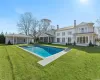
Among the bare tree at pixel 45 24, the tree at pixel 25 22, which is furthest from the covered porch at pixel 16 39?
the bare tree at pixel 45 24

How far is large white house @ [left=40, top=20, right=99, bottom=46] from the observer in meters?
29.8

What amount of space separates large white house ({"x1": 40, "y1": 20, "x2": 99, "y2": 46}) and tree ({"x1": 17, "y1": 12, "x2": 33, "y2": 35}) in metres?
9.61

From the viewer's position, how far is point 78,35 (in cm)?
3228

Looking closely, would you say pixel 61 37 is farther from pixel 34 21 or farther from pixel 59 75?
pixel 59 75

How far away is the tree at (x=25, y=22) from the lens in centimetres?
4700

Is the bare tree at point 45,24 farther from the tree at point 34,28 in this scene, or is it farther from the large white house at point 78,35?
the large white house at point 78,35

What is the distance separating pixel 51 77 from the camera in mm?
5891

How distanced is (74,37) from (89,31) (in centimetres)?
522

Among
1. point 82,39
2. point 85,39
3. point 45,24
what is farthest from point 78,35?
point 45,24

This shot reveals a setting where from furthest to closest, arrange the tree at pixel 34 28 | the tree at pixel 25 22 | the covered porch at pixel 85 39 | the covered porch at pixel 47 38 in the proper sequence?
the tree at pixel 34 28 < the tree at pixel 25 22 < the covered porch at pixel 47 38 < the covered porch at pixel 85 39

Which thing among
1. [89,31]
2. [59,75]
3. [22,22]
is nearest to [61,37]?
[89,31]

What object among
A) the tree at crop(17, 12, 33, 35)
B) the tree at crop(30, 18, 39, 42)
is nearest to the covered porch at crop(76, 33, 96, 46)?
the tree at crop(30, 18, 39, 42)

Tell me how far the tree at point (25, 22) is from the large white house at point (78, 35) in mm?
9614

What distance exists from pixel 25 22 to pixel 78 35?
2557 cm
